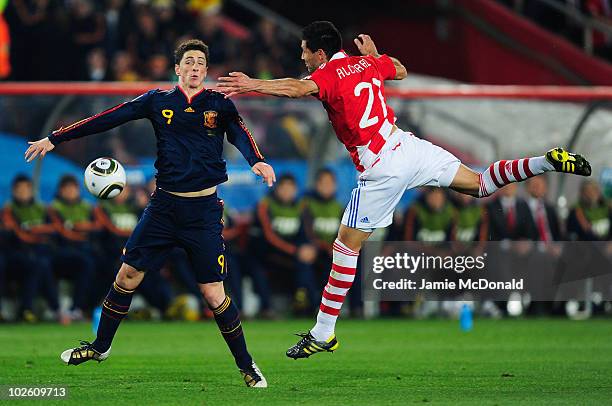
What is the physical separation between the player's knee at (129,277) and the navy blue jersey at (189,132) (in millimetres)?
631

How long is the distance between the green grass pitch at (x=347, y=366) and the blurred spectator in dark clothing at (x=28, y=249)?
683mm

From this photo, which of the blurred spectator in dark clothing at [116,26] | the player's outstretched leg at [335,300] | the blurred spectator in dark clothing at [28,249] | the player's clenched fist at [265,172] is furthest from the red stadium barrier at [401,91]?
the player's clenched fist at [265,172]

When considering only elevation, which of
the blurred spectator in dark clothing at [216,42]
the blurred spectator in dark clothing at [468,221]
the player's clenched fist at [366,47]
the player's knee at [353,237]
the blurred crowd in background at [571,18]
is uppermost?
the blurred crowd in background at [571,18]

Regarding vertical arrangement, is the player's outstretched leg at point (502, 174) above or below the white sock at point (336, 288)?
above

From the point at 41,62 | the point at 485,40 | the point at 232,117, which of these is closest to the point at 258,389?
the point at 232,117

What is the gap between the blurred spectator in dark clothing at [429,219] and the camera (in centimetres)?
1611

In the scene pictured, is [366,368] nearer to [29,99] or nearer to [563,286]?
[563,286]

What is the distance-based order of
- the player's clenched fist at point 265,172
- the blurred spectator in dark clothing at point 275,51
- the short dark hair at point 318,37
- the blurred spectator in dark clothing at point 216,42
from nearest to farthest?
the player's clenched fist at point 265,172
the short dark hair at point 318,37
the blurred spectator in dark clothing at point 216,42
the blurred spectator in dark clothing at point 275,51

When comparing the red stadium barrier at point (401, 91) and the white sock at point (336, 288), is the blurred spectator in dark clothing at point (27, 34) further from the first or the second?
the white sock at point (336, 288)

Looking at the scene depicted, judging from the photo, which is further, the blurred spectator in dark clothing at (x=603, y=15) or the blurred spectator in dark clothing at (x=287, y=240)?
the blurred spectator in dark clothing at (x=603, y=15)

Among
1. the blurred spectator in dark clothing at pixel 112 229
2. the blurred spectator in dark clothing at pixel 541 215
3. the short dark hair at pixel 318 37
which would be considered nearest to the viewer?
the short dark hair at pixel 318 37

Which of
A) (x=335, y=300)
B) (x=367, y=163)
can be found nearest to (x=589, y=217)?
(x=367, y=163)

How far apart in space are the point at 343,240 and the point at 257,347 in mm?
2797

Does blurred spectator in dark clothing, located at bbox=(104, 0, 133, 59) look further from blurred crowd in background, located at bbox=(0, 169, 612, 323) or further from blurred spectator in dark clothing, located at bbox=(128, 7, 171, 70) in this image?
blurred crowd in background, located at bbox=(0, 169, 612, 323)
